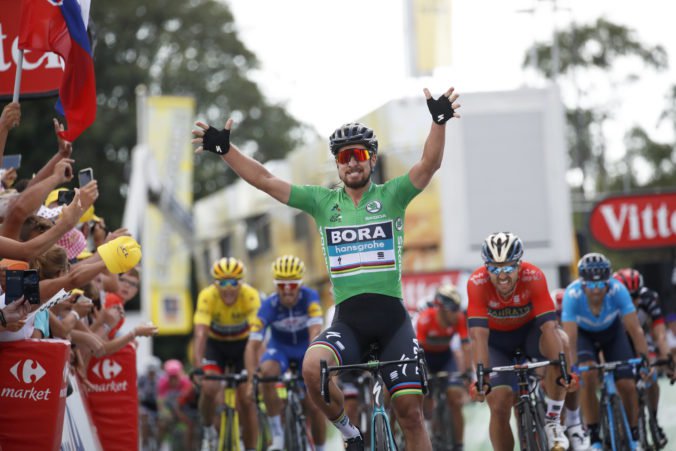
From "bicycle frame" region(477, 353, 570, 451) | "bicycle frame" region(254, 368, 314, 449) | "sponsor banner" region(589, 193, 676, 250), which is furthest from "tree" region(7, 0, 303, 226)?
"bicycle frame" region(477, 353, 570, 451)

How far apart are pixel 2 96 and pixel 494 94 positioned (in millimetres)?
19312

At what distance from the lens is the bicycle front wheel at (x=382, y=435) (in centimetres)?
834

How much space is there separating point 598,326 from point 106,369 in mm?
5065

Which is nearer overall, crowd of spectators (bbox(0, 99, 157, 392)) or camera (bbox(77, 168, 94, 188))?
crowd of spectators (bbox(0, 99, 157, 392))

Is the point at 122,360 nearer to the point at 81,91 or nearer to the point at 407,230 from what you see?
the point at 81,91

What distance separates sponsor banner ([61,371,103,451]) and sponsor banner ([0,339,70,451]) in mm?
627

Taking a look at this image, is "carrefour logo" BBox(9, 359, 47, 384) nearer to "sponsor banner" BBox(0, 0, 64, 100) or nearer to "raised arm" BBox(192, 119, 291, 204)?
"raised arm" BBox(192, 119, 291, 204)

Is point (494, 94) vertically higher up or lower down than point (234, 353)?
higher up

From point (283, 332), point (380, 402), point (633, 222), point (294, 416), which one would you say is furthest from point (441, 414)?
point (633, 222)

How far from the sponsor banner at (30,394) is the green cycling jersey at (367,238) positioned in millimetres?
1985

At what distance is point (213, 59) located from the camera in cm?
5850

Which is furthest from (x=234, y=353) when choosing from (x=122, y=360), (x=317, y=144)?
(x=317, y=144)

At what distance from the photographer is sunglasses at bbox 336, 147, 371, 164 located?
29.1ft

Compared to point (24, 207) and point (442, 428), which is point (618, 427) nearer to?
point (442, 428)
